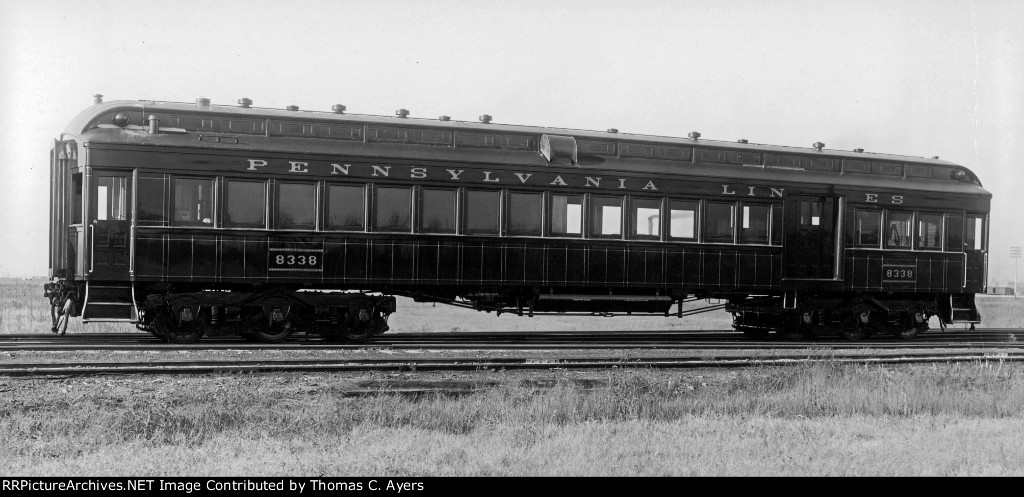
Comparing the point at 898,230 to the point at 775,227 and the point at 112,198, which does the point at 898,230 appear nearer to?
the point at 775,227

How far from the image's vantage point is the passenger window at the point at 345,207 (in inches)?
562

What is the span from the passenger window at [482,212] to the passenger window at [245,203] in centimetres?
333

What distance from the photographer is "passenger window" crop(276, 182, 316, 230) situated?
1407cm

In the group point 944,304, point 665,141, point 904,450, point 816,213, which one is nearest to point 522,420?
point 904,450

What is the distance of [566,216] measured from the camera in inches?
603

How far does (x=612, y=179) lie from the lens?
15430mm

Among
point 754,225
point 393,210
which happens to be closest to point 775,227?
Result: point 754,225

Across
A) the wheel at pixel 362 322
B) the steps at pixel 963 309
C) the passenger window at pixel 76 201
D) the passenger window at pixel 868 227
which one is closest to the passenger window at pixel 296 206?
the wheel at pixel 362 322

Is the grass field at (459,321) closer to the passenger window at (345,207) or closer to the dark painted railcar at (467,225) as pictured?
the dark painted railcar at (467,225)

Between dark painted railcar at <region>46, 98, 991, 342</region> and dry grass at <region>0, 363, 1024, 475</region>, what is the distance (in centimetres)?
405

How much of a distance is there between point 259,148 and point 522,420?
24.1 feet

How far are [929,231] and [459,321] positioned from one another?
46.7 ft

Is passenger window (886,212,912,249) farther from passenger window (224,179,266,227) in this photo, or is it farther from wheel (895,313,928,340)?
passenger window (224,179,266,227)

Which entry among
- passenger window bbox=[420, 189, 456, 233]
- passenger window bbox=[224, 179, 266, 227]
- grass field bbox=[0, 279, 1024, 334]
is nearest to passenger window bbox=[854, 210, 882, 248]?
grass field bbox=[0, 279, 1024, 334]
